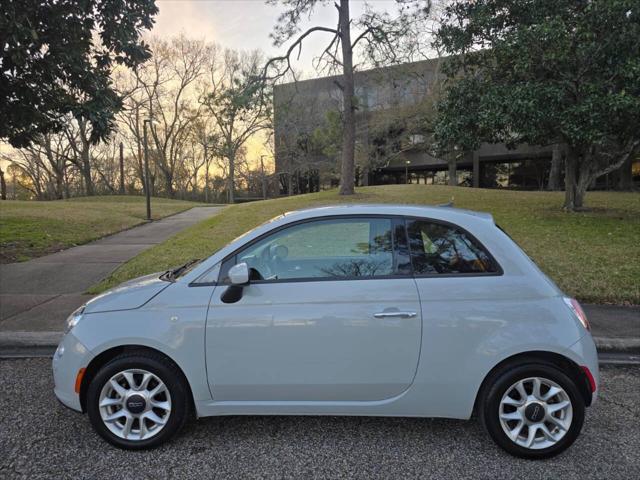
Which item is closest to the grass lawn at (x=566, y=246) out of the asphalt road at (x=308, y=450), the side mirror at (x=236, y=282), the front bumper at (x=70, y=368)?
the asphalt road at (x=308, y=450)

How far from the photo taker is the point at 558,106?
31.9ft

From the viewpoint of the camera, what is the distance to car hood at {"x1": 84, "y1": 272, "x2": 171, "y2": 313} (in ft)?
9.65

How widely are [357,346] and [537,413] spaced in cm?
123

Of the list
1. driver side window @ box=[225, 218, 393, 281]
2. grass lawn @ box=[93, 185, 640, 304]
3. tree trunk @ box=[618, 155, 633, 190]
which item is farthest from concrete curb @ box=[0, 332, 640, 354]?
tree trunk @ box=[618, 155, 633, 190]

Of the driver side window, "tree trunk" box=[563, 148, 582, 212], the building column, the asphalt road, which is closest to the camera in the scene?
the asphalt road

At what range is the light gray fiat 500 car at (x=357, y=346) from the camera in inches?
109

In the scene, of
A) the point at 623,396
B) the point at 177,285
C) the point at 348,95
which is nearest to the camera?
the point at 177,285

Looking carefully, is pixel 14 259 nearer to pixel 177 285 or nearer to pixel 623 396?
pixel 177 285

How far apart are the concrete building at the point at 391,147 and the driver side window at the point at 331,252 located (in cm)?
2433

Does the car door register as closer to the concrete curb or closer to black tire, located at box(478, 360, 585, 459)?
black tire, located at box(478, 360, 585, 459)

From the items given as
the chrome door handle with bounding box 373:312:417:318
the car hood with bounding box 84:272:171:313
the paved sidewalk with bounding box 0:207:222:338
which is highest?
the car hood with bounding box 84:272:171:313

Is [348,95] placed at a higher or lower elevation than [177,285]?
higher

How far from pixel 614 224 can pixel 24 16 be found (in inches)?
513

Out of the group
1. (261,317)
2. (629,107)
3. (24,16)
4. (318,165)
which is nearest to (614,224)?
(629,107)
